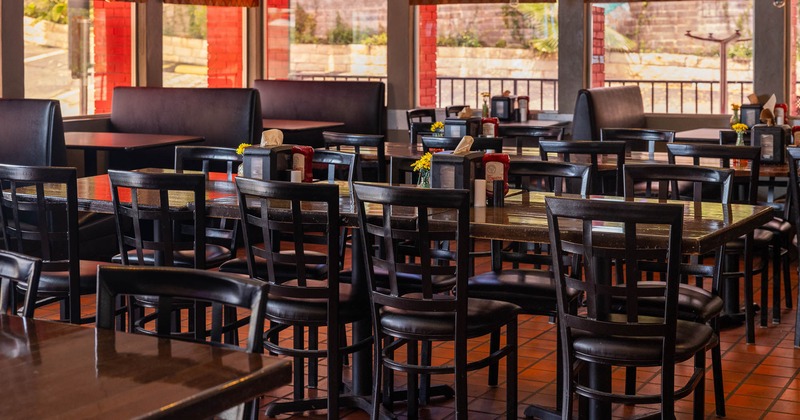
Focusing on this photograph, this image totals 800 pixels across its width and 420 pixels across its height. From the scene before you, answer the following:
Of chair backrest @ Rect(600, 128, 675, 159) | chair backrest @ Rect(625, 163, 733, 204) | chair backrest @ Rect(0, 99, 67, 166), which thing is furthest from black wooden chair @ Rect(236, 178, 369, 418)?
chair backrest @ Rect(0, 99, 67, 166)

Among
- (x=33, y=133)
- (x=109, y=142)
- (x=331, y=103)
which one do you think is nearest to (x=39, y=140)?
(x=33, y=133)

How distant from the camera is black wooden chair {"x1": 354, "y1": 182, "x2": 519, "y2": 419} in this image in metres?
3.26

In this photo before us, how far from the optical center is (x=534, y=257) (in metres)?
4.34

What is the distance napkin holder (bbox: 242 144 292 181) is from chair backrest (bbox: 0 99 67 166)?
2741mm

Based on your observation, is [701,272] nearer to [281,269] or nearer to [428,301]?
[428,301]

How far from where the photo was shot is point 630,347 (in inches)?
123

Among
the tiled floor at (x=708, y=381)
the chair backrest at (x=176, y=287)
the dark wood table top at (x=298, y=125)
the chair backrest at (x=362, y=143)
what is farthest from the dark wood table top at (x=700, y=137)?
the chair backrest at (x=176, y=287)

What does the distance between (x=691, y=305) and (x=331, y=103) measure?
21.5 ft

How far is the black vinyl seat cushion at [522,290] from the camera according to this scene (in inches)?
153

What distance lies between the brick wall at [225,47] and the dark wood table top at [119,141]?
8.25ft

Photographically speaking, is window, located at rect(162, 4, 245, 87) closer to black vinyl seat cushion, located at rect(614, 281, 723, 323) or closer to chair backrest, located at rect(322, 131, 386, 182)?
chair backrest, located at rect(322, 131, 386, 182)

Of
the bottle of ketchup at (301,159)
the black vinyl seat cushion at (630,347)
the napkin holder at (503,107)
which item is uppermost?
the napkin holder at (503,107)

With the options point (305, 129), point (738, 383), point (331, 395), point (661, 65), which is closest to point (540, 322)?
point (738, 383)

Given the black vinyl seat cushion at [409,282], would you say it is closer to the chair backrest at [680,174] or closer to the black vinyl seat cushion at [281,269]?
the black vinyl seat cushion at [281,269]
